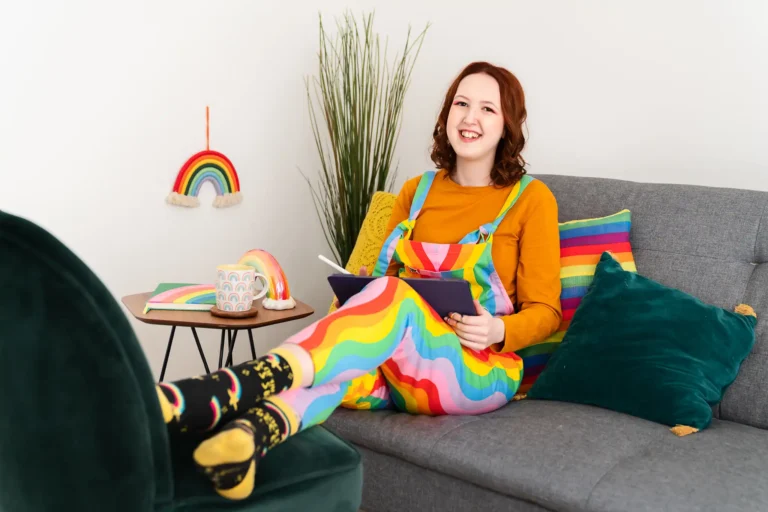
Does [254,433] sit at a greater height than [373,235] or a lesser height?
lesser

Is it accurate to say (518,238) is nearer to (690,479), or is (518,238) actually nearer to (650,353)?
(650,353)

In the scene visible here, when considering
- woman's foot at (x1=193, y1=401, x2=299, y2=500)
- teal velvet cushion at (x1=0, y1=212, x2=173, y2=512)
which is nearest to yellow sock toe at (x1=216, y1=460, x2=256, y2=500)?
woman's foot at (x1=193, y1=401, x2=299, y2=500)

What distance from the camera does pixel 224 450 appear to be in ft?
3.57

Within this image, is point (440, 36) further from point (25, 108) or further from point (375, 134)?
point (25, 108)

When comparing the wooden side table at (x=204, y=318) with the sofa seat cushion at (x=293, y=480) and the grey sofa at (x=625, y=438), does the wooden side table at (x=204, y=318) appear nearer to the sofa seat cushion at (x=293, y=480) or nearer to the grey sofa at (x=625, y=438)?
the grey sofa at (x=625, y=438)

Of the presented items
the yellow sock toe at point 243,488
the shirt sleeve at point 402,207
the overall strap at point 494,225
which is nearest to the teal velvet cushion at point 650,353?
the overall strap at point 494,225

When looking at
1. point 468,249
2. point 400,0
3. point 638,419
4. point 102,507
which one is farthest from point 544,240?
point 400,0

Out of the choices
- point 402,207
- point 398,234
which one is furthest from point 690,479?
point 402,207

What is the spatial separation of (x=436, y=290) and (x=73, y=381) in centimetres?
82

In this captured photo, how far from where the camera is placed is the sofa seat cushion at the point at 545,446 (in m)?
1.43

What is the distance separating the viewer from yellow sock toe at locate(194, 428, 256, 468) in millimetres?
1087

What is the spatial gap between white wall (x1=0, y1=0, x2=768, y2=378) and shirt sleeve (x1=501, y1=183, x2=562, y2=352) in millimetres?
715

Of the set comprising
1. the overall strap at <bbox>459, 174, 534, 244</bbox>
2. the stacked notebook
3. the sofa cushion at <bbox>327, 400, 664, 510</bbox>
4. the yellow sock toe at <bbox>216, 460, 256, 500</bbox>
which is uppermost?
the overall strap at <bbox>459, 174, 534, 244</bbox>

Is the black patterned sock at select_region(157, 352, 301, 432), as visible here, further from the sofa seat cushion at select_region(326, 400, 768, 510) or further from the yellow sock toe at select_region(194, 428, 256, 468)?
the sofa seat cushion at select_region(326, 400, 768, 510)
